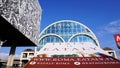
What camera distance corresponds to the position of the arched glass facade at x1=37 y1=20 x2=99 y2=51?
43.4 meters

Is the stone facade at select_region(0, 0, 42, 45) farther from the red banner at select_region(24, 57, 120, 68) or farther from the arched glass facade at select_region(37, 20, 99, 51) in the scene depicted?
the arched glass facade at select_region(37, 20, 99, 51)

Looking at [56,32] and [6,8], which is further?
[56,32]

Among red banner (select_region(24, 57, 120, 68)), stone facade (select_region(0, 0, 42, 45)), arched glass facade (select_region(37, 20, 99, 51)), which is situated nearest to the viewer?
stone facade (select_region(0, 0, 42, 45))

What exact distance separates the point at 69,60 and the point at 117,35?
746 cm

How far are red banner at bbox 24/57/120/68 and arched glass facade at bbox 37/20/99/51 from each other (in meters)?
25.2

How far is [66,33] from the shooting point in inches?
1720

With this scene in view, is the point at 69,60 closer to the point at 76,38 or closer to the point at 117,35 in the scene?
the point at 117,35

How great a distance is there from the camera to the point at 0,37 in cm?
1944

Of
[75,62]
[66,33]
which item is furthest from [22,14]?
[66,33]

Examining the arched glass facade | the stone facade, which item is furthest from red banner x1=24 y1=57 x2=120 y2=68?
the arched glass facade

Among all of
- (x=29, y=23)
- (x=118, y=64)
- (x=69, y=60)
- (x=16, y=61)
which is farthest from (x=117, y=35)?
(x=16, y=61)

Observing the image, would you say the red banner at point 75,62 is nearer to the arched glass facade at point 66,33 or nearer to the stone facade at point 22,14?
the stone facade at point 22,14

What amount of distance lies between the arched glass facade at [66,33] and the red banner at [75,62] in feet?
82.7

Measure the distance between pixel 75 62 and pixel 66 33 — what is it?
89.1ft
